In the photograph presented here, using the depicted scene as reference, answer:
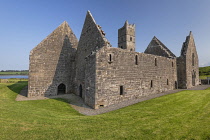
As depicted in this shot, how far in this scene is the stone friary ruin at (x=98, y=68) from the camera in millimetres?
12562

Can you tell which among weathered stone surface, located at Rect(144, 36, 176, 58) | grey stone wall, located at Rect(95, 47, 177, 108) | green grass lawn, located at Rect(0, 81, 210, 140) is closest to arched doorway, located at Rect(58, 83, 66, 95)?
grey stone wall, located at Rect(95, 47, 177, 108)

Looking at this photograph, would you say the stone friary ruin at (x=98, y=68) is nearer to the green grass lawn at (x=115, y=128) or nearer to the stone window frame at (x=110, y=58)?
the stone window frame at (x=110, y=58)

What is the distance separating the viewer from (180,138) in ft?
17.7

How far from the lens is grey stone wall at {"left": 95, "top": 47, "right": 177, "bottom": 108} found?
482 inches

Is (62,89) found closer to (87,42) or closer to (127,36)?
(87,42)

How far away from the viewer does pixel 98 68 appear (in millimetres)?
12109

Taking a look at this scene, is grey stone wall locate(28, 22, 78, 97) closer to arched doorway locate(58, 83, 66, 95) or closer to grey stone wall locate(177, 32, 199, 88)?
arched doorway locate(58, 83, 66, 95)

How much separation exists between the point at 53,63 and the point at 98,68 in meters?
10.8

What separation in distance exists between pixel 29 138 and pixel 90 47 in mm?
12599

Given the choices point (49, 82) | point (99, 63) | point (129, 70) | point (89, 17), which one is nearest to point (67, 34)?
point (89, 17)

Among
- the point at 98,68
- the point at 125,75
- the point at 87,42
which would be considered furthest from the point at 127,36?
the point at 98,68

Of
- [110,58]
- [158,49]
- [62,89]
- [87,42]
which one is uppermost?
[158,49]

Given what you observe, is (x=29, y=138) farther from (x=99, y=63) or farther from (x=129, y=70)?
(x=129, y=70)

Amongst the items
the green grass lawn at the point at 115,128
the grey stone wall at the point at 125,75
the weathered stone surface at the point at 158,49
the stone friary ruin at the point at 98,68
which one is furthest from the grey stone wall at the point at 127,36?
the green grass lawn at the point at 115,128
